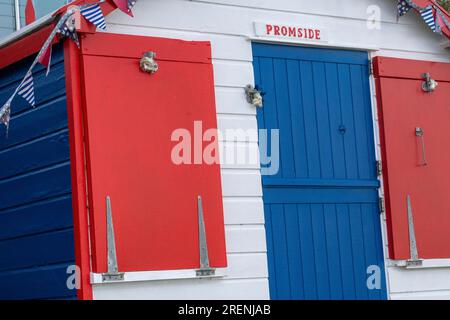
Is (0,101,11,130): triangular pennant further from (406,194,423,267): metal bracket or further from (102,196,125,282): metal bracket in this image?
(406,194,423,267): metal bracket

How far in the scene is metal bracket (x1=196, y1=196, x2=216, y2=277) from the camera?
20.7 feet

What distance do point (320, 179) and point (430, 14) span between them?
157cm

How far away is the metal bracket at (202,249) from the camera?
6.32 m

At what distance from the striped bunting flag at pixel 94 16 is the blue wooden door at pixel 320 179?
129 centimetres

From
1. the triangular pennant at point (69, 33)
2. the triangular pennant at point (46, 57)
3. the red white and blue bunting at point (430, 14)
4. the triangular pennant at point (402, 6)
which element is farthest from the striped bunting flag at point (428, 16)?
the triangular pennant at point (46, 57)

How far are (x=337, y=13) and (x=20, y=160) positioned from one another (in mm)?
2533

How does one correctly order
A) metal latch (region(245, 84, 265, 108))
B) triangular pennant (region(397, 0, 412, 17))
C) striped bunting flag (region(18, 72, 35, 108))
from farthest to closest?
triangular pennant (region(397, 0, 412, 17)) → metal latch (region(245, 84, 265, 108)) → striped bunting flag (region(18, 72, 35, 108))

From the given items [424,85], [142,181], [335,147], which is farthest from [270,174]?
[424,85]

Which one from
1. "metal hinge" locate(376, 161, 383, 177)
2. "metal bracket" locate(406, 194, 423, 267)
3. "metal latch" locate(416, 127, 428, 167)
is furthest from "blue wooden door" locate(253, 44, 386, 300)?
"metal latch" locate(416, 127, 428, 167)

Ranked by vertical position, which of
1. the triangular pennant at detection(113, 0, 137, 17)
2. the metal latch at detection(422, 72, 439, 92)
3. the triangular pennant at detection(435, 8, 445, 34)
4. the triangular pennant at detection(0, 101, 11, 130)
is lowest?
the triangular pennant at detection(0, 101, 11, 130)

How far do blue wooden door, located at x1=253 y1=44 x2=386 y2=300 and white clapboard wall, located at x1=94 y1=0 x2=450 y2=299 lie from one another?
0.11 metres

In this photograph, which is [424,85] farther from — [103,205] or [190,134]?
[103,205]

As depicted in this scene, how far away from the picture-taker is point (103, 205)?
6023 millimetres

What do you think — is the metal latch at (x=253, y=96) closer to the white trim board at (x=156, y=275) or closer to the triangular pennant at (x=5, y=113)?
the white trim board at (x=156, y=275)
